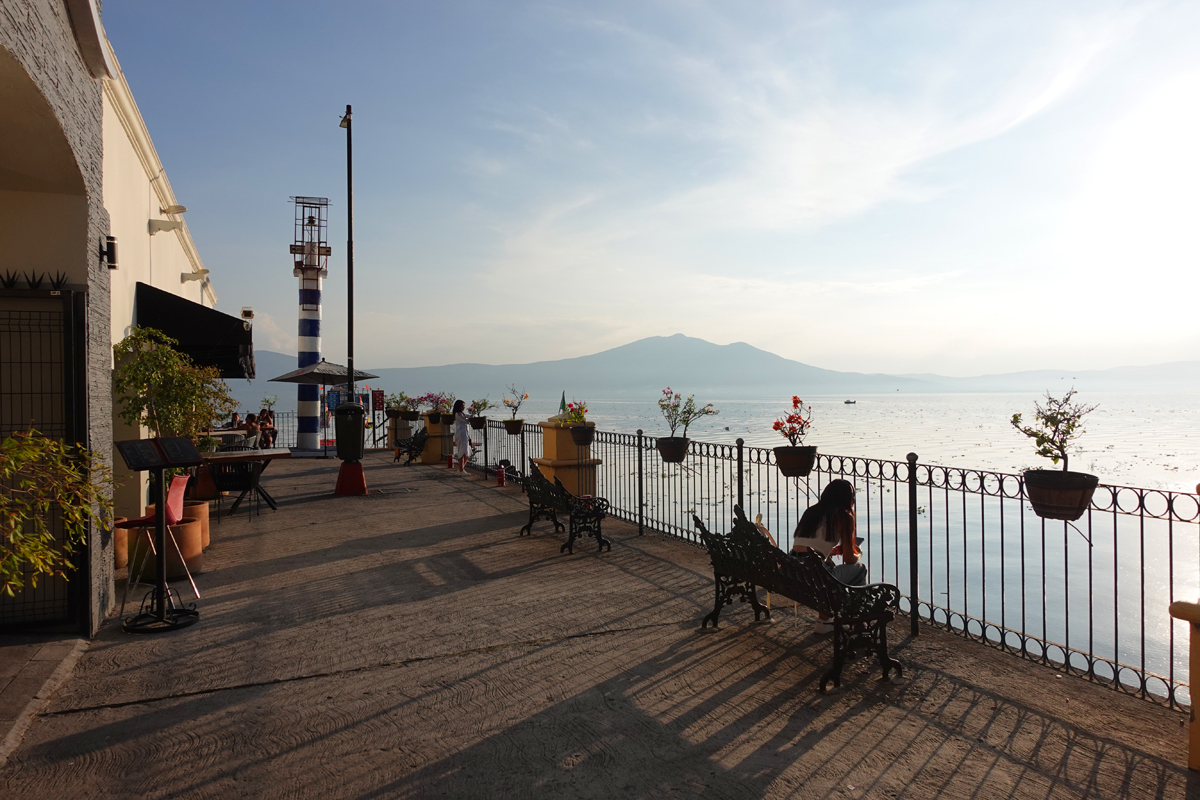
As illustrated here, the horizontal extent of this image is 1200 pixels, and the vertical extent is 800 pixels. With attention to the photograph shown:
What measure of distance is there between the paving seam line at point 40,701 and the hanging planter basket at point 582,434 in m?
6.83

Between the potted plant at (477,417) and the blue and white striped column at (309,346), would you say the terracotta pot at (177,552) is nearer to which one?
the potted plant at (477,417)

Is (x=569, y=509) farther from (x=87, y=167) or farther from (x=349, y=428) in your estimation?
(x=349, y=428)

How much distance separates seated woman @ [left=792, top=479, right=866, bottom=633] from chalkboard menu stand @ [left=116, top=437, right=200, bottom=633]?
492cm

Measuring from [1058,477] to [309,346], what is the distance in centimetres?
2901

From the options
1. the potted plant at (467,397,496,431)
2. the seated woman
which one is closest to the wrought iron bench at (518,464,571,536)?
the seated woman

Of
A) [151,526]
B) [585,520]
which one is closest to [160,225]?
[151,526]

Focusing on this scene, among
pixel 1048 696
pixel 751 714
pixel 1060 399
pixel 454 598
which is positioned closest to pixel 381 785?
pixel 751 714

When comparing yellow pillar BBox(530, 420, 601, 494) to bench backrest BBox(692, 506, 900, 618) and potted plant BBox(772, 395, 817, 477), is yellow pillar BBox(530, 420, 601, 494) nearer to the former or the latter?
potted plant BBox(772, 395, 817, 477)

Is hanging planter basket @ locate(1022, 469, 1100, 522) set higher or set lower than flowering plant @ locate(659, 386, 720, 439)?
lower

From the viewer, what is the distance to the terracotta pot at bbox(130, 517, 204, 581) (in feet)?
23.5

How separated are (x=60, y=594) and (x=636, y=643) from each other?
4682mm

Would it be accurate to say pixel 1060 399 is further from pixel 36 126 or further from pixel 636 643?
pixel 36 126

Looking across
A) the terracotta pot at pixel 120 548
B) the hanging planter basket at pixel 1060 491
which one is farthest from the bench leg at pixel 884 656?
the terracotta pot at pixel 120 548

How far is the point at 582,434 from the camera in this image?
1123 cm
